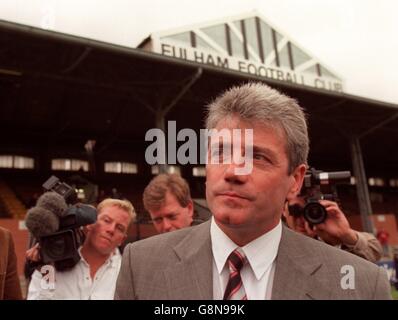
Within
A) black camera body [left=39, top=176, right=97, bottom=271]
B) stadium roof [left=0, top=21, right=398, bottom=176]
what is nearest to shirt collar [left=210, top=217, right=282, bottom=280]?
black camera body [left=39, top=176, right=97, bottom=271]

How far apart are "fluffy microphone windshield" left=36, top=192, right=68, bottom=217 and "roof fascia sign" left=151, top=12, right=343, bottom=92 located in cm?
1335

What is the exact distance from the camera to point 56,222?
1819mm

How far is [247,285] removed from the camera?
1191 mm

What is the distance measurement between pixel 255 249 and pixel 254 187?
0.22m

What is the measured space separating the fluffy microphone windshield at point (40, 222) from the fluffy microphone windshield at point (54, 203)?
0.02 meters

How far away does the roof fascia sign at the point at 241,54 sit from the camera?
690 inches

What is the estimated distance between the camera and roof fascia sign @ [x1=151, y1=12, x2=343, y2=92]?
17531 millimetres

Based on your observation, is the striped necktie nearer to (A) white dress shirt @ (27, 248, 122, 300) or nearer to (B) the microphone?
(B) the microphone

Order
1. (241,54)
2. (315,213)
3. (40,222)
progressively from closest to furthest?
(315,213) < (40,222) < (241,54)

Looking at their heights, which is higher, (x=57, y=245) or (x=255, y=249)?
(x=57, y=245)

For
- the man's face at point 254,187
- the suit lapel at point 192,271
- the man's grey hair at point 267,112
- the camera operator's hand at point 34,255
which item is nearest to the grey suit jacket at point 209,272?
the suit lapel at point 192,271

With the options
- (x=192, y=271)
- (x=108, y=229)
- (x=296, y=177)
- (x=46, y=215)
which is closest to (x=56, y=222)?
(x=46, y=215)

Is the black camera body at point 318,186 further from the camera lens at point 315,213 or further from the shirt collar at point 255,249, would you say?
the shirt collar at point 255,249

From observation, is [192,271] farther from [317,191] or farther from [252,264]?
[317,191]
